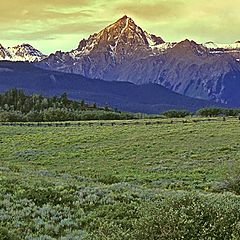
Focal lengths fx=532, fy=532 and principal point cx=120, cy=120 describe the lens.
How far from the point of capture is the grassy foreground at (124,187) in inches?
446

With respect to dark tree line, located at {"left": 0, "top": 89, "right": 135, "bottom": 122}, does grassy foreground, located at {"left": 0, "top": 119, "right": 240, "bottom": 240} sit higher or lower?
higher

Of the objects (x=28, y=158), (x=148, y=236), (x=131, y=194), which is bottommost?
(x=28, y=158)

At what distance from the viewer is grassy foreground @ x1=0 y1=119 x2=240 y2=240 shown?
1133 centimetres

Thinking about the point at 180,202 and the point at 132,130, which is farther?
the point at 132,130

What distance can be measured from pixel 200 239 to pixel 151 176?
2388 centimetres

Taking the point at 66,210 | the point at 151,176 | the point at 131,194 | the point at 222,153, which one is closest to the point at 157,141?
the point at 222,153

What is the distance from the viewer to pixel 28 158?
4825 centimetres

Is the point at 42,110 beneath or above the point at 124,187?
beneath

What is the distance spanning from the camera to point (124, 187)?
2369 centimetres

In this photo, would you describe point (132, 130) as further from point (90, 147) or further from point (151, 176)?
point (151, 176)

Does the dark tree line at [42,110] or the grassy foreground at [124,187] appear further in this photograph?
the dark tree line at [42,110]

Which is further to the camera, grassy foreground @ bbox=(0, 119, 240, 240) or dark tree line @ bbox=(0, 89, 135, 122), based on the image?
dark tree line @ bbox=(0, 89, 135, 122)

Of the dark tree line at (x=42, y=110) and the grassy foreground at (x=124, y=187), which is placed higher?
the grassy foreground at (x=124, y=187)

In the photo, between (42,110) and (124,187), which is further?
(42,110)
